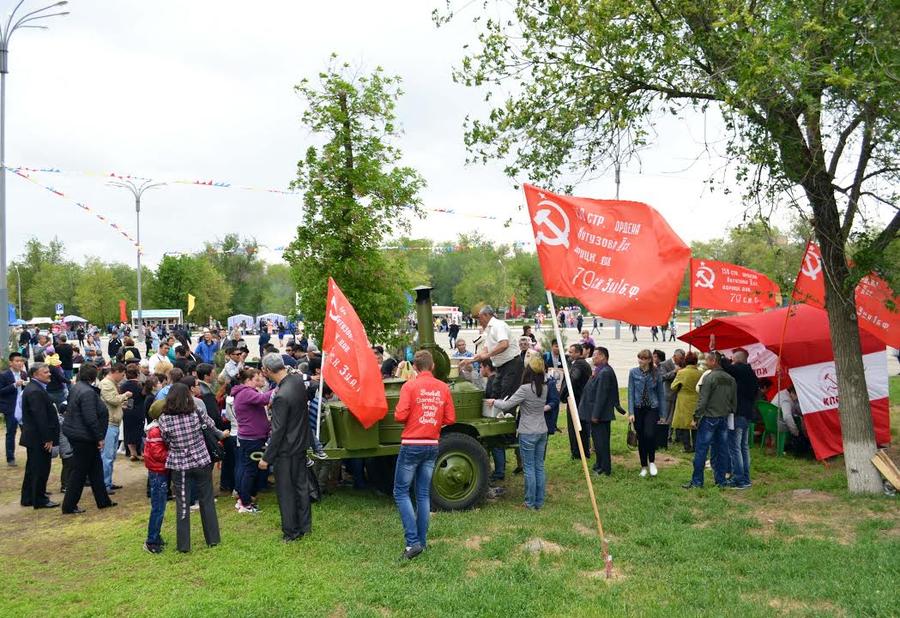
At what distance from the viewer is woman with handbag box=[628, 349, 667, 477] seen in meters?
10.1

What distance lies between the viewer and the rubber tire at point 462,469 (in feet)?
27.2

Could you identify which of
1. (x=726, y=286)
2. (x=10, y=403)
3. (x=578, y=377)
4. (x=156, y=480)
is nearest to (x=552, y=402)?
(x=578, y=377)

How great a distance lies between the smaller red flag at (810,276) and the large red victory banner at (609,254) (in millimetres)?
3567

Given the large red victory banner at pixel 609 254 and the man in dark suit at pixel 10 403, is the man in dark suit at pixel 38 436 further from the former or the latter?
the large red victory banner at pixel 609 254

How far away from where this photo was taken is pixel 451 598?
567 centimetres

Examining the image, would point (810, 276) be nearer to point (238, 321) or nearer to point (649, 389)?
point (649, 389)

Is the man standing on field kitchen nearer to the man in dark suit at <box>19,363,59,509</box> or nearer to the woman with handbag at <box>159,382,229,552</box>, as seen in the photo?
the woman with handbag at <box>159,382,229,552</box>

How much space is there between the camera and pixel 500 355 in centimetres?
928

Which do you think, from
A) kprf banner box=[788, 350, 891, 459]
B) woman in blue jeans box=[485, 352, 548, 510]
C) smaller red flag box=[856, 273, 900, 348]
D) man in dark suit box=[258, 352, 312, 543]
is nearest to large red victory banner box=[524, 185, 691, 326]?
woman in blue jeans box=[485, 352, 548, 510]

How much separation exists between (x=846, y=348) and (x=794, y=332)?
101 inches

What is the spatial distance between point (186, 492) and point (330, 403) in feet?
6.73

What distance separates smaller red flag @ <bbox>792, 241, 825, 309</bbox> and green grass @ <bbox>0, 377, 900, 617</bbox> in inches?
93.9

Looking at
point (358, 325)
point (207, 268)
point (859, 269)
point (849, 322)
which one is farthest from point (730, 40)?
point (207, 268)

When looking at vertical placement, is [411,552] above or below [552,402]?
below
